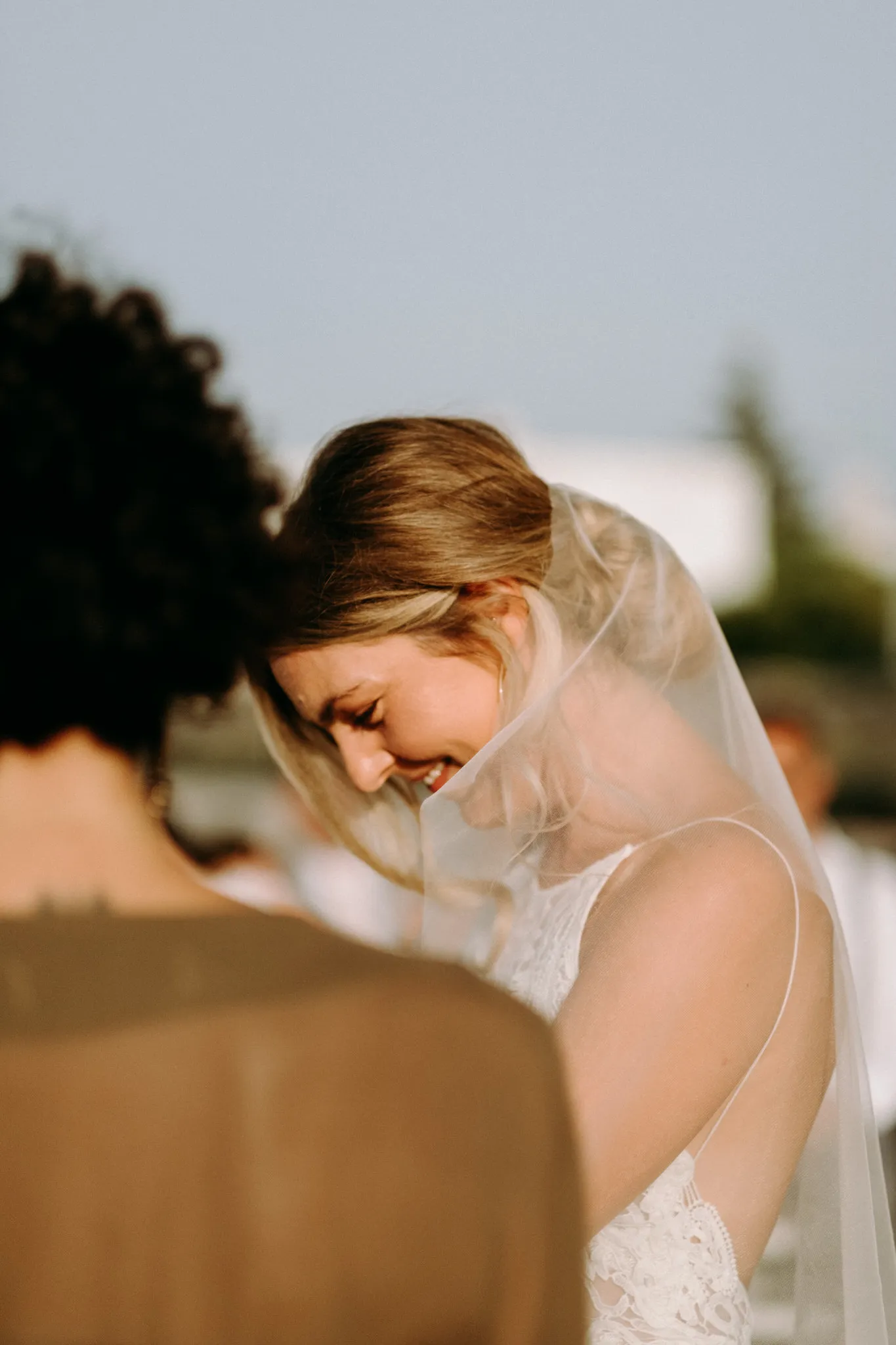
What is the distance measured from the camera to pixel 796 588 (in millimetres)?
46469

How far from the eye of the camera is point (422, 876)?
291 centimetres

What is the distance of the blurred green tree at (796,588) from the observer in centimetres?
3438

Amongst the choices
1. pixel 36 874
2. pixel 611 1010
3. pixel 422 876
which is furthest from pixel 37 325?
pixel 422 876

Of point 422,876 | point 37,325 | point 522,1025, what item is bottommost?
point 422,876

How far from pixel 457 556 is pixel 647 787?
19.5 inches

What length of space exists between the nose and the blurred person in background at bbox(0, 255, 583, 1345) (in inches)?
46.8

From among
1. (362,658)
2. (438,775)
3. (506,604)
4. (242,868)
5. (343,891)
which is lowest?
(343,891)

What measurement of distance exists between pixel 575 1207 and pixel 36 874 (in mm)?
575

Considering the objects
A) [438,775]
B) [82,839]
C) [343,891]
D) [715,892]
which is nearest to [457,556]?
[438,775]

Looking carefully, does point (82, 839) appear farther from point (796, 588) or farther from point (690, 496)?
point (796, 588)

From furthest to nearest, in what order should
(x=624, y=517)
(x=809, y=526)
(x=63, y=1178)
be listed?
(x=809, y=526) → (x=624, y=517) → (x=63, y=1178)

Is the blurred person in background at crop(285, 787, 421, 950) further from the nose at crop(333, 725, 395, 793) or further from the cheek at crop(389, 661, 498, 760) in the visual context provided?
the cheek at crop(389, 661, 498, 760)

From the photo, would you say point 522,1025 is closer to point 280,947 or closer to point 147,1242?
point 280,947

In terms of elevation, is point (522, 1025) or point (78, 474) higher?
point (78, 474)
